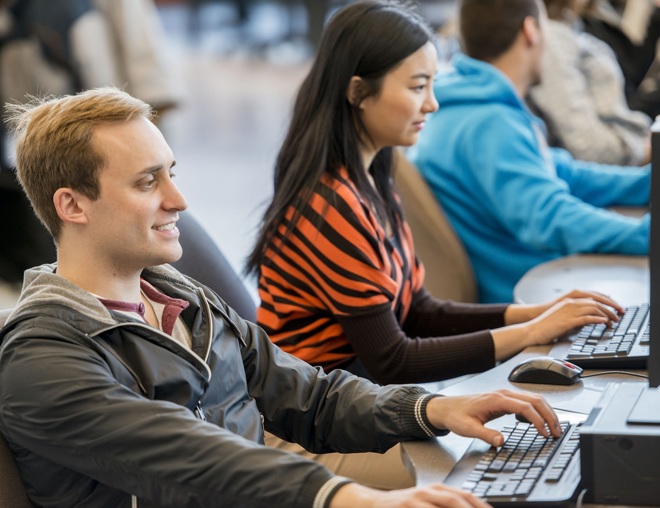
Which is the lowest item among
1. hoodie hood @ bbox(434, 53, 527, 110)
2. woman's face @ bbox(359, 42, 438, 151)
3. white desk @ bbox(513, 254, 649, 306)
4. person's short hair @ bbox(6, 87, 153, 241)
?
white desk @ bbox(513, 254, 649, 306)

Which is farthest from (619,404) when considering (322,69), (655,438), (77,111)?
(322,69)

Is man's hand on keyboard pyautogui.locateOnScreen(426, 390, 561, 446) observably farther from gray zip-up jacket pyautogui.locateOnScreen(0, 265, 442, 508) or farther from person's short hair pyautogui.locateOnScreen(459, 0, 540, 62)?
person's short hair pyautogui.locateOnScreen(459, 0, 540, 62)

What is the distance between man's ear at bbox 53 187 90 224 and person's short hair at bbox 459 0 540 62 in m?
1.66

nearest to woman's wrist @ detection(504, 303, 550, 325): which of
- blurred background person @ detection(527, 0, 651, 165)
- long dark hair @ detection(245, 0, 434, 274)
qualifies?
long dark hair @ detection(245, 0, 434, 274)

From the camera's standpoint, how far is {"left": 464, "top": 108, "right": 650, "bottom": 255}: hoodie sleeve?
251 cm

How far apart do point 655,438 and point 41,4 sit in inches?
111

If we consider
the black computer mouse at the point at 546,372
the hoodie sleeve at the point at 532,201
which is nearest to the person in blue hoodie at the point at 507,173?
the hoodie sleeve at the point at 532,201

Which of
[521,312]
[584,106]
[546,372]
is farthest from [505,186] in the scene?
[584,106]

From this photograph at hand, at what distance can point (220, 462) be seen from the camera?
1.22 metres

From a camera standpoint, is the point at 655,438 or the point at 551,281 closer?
the point at 655,438

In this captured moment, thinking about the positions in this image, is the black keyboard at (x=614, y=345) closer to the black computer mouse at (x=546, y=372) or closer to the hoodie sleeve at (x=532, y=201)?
the black computer mouse at (x=546, y=372)

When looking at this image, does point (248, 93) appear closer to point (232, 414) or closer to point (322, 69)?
point (322, 69)

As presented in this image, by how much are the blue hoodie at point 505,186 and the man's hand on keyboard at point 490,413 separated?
1.13 metres

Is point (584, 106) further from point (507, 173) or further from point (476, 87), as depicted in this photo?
point (507, 173)
